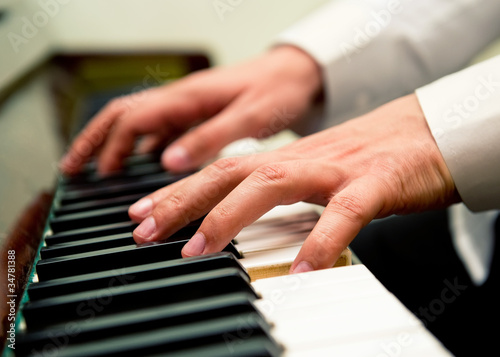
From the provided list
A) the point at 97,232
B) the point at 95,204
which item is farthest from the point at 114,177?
the point at 97,232

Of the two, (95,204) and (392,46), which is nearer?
(95,204)

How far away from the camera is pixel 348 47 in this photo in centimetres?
106

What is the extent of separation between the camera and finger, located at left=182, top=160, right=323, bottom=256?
53 cm

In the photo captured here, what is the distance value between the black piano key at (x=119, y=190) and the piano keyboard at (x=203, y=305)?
173 millimetres

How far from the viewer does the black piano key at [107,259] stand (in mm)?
523

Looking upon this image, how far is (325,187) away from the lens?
1.97ft

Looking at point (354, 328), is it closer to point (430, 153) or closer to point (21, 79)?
point (430, 153)

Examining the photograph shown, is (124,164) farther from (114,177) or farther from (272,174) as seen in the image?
(272,174)

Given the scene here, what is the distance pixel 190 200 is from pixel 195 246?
0.27 ft

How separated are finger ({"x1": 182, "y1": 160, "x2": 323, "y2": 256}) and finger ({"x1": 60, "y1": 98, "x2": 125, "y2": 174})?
51 centimetres

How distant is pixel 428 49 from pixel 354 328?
867mm

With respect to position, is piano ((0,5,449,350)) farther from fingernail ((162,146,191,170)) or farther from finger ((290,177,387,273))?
fingernail ((162,146,191,170))

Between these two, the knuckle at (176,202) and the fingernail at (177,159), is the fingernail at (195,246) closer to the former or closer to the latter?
the knuckle at (176,202)

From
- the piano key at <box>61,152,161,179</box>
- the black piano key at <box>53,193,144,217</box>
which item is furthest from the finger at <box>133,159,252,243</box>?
the piano key at <box>61,152,161,179</box>
